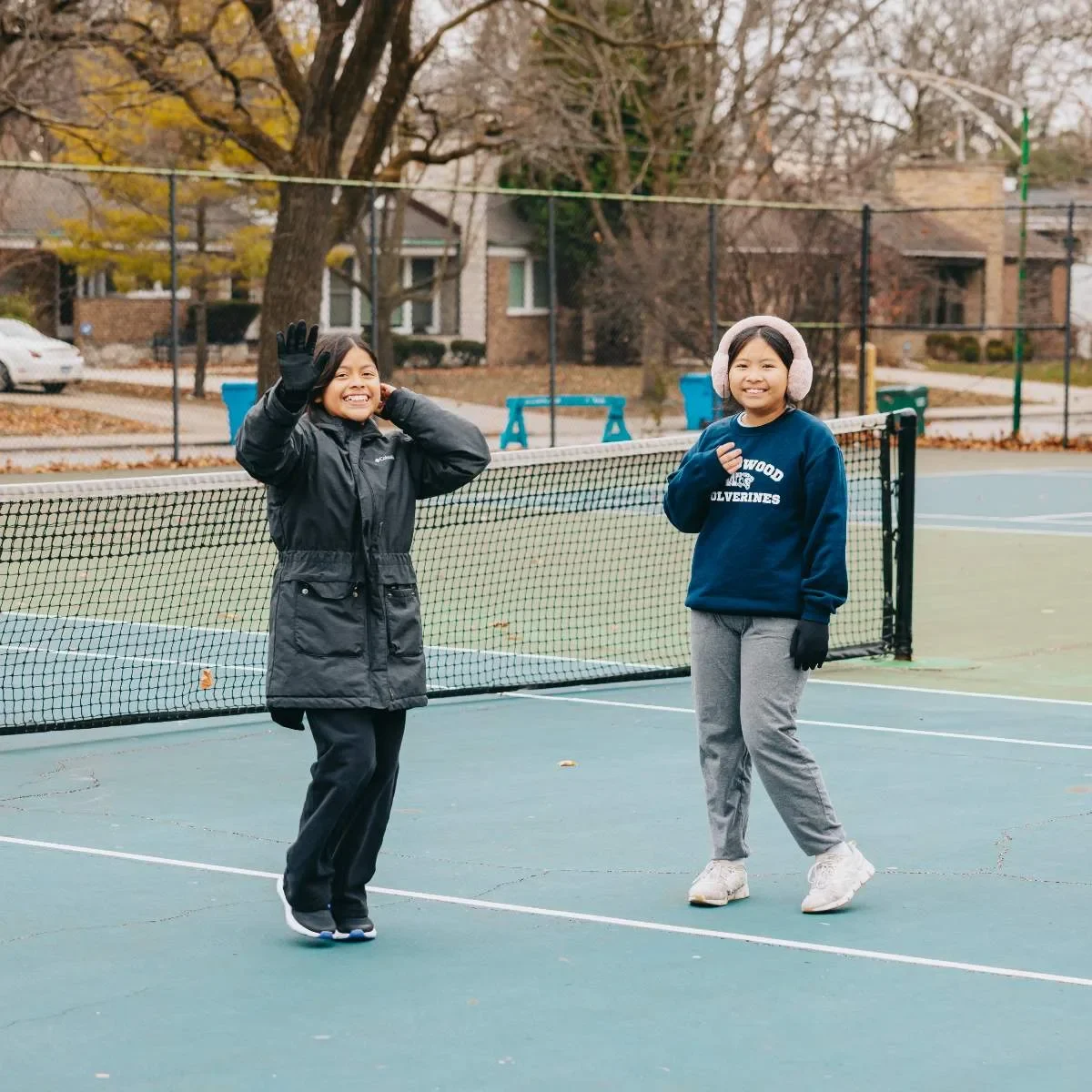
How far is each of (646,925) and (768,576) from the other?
3.27ft

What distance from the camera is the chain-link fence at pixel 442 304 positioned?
24.2m

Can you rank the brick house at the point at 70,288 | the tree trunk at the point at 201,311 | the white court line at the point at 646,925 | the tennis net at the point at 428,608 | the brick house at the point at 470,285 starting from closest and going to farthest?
1. the white court line at the point at 646,925
2. the tennis net at the point at 428,608
3. the brick house at the point at 70,288
4. the tree trunk at the point at 201,311
5. the brick house at the point at 470,285

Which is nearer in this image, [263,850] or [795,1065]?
[795,1065]

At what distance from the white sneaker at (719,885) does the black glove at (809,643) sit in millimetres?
654

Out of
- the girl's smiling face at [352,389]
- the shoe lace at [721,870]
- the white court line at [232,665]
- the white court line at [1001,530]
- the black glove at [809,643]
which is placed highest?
the girl's smiling face at [352,389]

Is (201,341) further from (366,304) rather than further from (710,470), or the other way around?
(710,470)

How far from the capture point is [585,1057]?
176 inches

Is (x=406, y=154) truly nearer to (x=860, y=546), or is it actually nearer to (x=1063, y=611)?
(x=860, y=546)

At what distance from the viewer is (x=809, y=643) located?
554 centimetres

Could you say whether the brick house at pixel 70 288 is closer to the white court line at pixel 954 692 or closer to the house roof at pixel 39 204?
the house roof at pixel 39 204

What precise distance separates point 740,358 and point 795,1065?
6.72 ft

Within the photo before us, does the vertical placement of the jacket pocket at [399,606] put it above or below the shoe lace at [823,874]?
above

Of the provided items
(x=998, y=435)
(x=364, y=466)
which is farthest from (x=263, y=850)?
(x=998, y=435)

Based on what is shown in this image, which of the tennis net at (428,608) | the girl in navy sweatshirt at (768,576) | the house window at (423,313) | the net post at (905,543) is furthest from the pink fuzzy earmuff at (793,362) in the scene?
the house window at (423,313)
